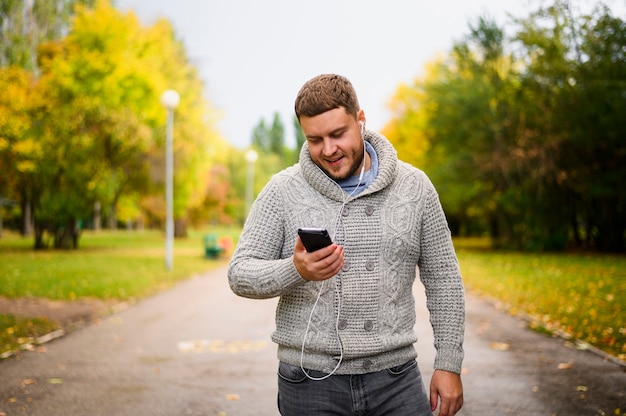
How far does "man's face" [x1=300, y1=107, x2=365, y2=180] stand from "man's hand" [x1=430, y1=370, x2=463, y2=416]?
87cm

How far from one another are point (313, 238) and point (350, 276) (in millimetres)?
404

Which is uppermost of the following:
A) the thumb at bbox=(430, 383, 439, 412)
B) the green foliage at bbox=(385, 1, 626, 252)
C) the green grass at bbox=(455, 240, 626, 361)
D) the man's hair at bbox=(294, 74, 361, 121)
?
the green foliage at bbox=(385, 1, 626, 252)

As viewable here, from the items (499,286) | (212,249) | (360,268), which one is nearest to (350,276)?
(360,268)

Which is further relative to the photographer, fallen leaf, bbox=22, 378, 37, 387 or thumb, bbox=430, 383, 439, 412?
fallen leaf, bbox=22, 378, 37, 387

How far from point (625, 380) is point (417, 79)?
36141mm

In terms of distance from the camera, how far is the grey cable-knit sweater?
2.44m

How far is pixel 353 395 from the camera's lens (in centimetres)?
247

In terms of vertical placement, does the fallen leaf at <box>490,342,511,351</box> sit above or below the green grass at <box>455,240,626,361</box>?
below

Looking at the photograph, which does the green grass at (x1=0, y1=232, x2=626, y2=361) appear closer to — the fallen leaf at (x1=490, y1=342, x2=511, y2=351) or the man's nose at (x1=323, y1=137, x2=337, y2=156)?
the fallen leaf at (x1=490, y1=342, x2=511, y2=351)

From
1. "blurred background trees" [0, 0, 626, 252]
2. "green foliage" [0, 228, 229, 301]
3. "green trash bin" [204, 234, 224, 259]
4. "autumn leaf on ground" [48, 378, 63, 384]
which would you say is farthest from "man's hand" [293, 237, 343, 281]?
"green trash bin" [204, 234, 224, 259]

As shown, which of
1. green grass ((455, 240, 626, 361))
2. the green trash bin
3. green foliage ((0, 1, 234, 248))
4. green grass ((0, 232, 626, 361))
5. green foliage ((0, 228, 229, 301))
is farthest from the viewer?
green foliage ((0, 1, 234, 248))

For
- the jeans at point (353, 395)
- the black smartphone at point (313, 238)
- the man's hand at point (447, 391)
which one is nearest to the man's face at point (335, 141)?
the black smartphone at point (313, 238)

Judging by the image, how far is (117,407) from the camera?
5.53m

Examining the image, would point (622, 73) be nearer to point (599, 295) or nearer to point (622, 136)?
point (622, 136)
